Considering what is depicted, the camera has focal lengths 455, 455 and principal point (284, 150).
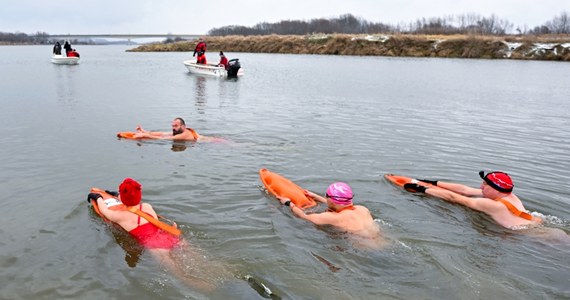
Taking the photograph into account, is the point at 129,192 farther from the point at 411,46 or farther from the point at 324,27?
the point at 324,27

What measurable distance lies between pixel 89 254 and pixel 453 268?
4933mm

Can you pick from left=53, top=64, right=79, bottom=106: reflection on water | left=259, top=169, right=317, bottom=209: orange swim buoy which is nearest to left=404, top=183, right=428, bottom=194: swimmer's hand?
left=259, top=169, right=317, bottom=209: orange swim buoy

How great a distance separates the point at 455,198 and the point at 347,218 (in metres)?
2.73

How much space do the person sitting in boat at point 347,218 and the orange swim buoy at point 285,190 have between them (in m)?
0.93

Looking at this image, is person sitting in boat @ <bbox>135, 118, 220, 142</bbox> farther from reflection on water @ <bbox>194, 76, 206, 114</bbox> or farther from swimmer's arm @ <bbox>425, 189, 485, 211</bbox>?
swimmer's arm @ <bbox>425, 189, 485, 211</bbox>

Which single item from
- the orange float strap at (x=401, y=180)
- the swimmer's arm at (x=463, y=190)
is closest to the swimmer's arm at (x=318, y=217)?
the orange float strap at (x=401, y=180)

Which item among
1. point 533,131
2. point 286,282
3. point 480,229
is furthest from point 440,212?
point 533,131

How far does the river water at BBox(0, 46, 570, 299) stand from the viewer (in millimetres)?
5691

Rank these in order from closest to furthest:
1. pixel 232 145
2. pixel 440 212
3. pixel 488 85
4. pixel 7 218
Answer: pixel 7 218 < pixel 440 212 < pixel 232 145 < pixel 488 85

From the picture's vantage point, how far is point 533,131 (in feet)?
52.0

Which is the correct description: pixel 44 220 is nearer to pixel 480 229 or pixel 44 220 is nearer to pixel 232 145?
pixel 232 145

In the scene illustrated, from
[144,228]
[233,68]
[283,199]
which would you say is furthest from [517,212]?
[233,68]

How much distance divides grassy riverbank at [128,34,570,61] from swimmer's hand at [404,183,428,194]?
56.6 metres

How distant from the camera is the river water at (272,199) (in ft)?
18.7
